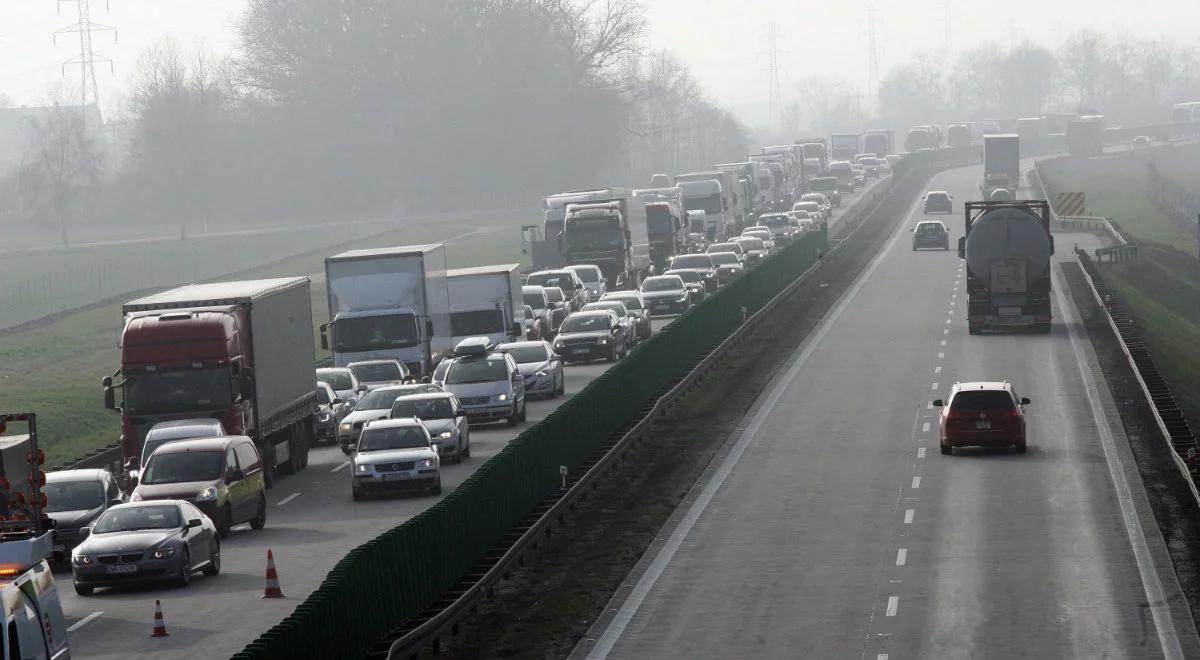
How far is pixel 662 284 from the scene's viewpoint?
72062 mm

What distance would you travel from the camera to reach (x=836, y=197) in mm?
134500

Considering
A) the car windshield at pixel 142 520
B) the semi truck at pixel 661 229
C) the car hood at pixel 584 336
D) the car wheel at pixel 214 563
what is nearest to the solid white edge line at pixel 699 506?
the car hood at pixel 584 336

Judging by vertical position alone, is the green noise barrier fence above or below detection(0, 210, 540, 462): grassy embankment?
above

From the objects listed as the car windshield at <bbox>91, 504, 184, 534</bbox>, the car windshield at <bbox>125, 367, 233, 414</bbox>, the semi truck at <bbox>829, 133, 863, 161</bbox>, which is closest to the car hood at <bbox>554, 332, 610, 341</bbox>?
the car windshield at <bbox>125, 367, 233, 414</bbox>

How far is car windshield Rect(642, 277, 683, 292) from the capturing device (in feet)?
236

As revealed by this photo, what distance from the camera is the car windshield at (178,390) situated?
36.8m

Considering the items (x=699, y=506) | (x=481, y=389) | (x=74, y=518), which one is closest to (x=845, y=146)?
(x=481, y=389)

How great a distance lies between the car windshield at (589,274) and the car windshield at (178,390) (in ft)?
116

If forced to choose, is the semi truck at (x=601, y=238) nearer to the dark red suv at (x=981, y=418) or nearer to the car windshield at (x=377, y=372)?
the car windshield at (x=377, y=372)

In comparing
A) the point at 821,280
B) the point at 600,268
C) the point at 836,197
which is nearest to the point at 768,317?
the point at 600,268

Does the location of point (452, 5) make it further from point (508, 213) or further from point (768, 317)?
point (768, 317)

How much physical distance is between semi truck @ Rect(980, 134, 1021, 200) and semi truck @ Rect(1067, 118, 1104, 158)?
6071 cm

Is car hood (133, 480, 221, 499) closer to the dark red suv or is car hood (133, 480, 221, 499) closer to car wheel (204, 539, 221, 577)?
car wheel (204, 539, 221, 577)

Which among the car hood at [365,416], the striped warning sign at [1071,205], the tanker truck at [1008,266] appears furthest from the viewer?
the striped warning sign at [1071,205]
